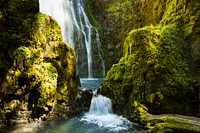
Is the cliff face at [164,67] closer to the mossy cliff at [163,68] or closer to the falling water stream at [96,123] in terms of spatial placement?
the mossy cliff at [163,68]

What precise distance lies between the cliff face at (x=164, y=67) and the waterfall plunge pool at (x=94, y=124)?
0.51m

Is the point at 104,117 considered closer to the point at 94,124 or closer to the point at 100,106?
the point at 100,106

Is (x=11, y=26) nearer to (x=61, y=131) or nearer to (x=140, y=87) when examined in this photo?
(x=61, y=131)

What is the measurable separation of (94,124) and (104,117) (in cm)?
98

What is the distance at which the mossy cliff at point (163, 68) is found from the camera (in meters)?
8.77

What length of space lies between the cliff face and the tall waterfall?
315 inches

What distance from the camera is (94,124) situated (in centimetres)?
893

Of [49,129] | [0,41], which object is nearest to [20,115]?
[49,129]

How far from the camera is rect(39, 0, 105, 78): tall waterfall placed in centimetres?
1864

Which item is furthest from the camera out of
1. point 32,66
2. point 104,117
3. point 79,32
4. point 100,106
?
point 79,32

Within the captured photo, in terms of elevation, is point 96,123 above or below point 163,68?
below

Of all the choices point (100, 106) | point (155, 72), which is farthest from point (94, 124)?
point (155, 72)

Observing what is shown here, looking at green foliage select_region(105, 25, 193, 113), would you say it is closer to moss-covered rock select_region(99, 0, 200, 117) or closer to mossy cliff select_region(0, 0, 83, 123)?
moss-covered rock select_region(99, 0, 200, 117)

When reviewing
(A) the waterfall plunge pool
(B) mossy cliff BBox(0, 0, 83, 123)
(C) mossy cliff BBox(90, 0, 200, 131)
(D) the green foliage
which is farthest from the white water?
(B) mossy cliff BBox(0, 0, 83, 123)
